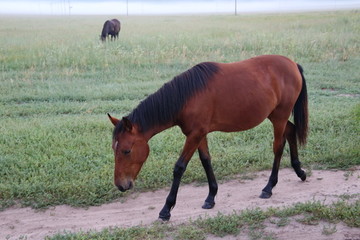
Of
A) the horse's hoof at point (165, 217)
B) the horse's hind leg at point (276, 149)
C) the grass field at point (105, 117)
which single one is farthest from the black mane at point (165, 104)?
the grass field at point (105, 117)

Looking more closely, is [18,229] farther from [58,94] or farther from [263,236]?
[58,94]

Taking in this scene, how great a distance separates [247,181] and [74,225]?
92.6 inches

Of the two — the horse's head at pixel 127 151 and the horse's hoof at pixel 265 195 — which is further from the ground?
the horse's head at pixel 127 151

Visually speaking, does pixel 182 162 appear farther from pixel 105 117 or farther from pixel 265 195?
pixel 105 117

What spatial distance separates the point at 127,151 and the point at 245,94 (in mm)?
1499

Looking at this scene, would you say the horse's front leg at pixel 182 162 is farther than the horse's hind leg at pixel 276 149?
No

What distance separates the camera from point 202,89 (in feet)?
15.8

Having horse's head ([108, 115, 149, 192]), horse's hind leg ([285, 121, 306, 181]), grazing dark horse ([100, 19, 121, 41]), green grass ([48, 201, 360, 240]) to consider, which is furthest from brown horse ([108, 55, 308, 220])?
grazing dark horse ([100, 19, 121, 41])

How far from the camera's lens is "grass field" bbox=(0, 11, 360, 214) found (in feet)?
19.9

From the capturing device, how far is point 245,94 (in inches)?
201

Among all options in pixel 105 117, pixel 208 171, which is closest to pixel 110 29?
pixel 105 117

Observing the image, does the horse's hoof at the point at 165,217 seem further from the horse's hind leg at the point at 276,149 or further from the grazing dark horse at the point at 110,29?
the grazing dark horse at the point at 110,29

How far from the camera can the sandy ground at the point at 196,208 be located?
4406 mm

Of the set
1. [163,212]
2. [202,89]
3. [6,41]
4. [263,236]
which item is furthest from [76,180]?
[6,41]
